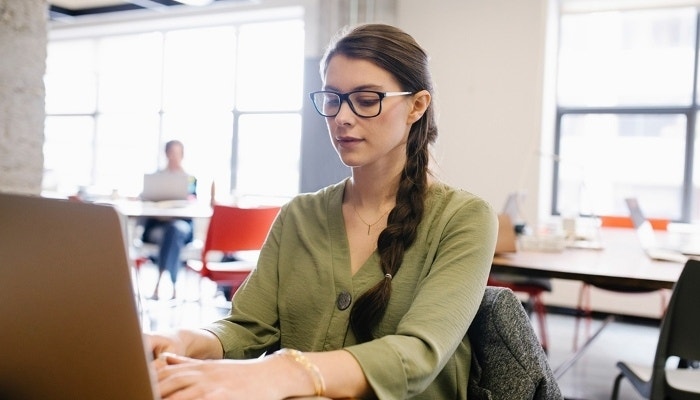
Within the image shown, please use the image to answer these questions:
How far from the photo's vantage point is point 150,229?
5.43 m

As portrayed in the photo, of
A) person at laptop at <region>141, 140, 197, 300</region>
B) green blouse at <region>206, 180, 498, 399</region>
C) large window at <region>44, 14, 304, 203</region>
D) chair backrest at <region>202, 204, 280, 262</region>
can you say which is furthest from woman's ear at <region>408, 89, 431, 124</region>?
large window at <region>44, 14, 304, 203</region>

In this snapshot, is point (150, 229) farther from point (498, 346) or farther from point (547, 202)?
point (498, 346)

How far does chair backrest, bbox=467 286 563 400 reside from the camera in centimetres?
109

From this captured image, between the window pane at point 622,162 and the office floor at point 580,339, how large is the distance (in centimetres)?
98

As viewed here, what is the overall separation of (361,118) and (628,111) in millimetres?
5065

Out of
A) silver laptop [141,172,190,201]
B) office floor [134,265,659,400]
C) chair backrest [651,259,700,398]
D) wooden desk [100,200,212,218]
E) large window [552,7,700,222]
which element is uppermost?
large window [552,7,700,222]

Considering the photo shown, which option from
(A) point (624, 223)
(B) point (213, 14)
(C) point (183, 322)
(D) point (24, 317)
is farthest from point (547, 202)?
(D) point (24, 317)

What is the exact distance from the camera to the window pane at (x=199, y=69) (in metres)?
7.71

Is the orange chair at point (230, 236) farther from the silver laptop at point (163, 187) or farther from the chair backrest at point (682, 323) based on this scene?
the chair backrest at point (682, 323)

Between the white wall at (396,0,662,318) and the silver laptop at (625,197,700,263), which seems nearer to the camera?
the silver laptop at (625,197,700,263)

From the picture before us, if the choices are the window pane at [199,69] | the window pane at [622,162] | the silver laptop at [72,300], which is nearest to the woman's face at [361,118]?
the silver laptop at [72,300]

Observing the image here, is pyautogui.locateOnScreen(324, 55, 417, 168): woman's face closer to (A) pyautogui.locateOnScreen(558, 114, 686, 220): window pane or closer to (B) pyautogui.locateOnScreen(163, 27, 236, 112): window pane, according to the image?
(A) pyautogui.locateOnScreen(558, 114, 686, 220): window pane

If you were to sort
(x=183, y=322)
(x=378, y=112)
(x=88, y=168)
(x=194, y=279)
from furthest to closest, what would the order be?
(x=88, y=168)
(x=194, y=279)
(x=183, y=322)
(x=378, y=112)

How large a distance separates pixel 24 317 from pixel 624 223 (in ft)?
18.5
